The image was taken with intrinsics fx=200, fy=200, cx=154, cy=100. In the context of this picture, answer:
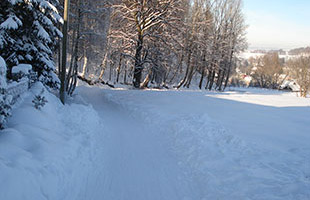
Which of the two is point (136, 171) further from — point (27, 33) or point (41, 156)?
point (27, 33)

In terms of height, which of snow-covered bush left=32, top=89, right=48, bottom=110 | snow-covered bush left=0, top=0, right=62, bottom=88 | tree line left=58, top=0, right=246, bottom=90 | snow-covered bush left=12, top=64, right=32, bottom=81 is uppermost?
tree line left=58, top=0, right=246, bottom=90

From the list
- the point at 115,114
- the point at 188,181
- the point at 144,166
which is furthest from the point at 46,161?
the point at 115,114

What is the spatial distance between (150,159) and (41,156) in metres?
2.71

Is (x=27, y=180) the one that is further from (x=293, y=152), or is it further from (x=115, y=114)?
(x=115, y=114)

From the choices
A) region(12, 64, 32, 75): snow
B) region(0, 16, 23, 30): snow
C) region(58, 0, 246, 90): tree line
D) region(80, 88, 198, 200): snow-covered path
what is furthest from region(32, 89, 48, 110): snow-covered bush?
region(58, 0, 246, 90): tree line

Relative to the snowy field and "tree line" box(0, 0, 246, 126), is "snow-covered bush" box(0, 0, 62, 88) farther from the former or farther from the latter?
the snowy field

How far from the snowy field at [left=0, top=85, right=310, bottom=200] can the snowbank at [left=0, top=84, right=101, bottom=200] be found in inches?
0.6

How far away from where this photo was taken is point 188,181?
4.57 m

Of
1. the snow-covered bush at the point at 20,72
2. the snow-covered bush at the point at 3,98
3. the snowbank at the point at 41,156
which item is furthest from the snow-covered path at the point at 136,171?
the snow-covered bush at the point at 20,72

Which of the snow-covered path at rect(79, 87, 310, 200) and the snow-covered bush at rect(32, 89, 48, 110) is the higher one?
the snow-covered bush at rect(32, 89, 48, 110)

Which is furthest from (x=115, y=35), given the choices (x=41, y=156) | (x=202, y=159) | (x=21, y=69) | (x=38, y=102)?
(x=41, y=156)

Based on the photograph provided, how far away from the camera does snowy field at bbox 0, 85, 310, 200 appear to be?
3719mm

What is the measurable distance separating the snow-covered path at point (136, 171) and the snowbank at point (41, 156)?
0.37 metres

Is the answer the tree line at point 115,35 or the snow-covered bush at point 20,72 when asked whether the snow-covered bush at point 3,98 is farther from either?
the snow-covered bush at point 20,72
